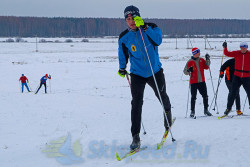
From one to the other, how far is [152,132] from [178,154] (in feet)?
5.65

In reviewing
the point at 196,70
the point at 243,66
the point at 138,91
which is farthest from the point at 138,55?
the point at 196,70

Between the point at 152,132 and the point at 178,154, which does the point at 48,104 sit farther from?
the point at 178,154

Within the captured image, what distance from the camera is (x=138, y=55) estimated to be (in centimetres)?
420

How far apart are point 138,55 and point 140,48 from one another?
11cm

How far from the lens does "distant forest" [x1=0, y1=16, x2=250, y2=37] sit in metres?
154

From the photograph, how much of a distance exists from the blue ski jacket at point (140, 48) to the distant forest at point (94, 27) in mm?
137998

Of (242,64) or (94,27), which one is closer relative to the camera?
(242,64)

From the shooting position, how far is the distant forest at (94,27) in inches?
6083

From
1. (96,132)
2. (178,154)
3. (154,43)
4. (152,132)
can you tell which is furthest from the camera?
(96,132)

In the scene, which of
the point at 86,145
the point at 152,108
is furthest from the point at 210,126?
the point at 152,108

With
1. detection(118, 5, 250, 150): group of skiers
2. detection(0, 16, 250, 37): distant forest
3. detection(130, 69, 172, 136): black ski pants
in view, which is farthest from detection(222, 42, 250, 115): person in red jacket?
detection(0, 16, 250, 37): distant forest

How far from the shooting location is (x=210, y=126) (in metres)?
5.21

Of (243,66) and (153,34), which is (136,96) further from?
(243,66)

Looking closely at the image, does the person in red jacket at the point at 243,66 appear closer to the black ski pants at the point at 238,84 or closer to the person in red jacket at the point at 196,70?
the black ski pants at the point at 238,84
